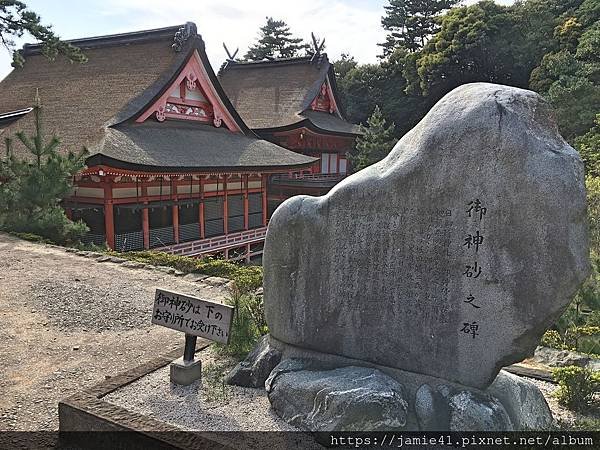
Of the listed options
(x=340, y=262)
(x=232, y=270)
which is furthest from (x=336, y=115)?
(x=340, y=262)

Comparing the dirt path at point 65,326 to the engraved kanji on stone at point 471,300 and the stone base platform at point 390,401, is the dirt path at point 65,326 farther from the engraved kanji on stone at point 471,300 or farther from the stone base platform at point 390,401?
the engraved kanji on stone at point 471,300

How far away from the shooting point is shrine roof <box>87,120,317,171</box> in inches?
458

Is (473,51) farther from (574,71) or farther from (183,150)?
(183,150)

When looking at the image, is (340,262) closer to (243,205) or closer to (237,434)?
(237,434)

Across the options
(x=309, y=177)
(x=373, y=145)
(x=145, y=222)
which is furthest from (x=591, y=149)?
(x=145, y=222)

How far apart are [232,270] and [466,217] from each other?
633 cm

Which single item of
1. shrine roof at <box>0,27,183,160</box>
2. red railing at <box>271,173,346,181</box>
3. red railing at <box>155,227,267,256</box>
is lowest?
red railing at <box>155,227,267,256</box>

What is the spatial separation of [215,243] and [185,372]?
1082cm

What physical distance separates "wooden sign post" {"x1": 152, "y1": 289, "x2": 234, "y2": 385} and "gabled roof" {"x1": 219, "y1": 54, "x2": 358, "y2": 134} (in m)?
18.4

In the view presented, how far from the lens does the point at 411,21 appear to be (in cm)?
A: 3906

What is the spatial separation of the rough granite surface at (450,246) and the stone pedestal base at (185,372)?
0.81m

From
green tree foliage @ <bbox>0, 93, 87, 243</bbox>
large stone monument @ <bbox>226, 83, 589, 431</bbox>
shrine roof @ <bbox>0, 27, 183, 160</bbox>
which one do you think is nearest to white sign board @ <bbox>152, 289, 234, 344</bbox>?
large stone monument @ <bbox>226, 83, 589, 431</bbox>

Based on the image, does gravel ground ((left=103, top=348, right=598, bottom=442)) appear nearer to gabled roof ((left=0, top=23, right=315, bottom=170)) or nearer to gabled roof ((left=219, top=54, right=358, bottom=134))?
gabled roof ((left=0, top=23, right=315, bottom=170))

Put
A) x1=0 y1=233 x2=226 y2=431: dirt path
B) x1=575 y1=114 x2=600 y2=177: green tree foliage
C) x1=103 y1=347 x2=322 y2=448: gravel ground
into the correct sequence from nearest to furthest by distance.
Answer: x1=103 y1=347 x2=322 y2=448: gravel ground
x1=0 y1=233 x2=226 y2=431: dirt path
x1=575 y1=114 x2=600 y2=177: green tree foliage
